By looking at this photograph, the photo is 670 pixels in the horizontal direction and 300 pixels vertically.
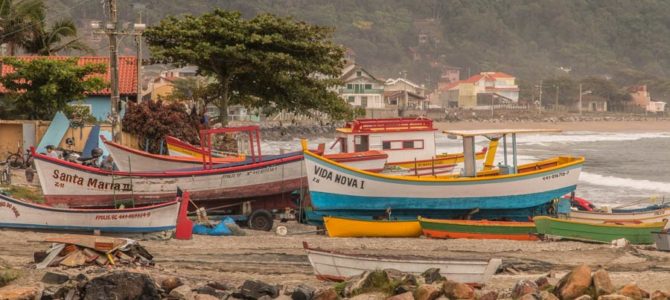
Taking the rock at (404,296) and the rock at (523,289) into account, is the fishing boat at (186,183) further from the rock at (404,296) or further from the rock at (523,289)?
the rock at (523,289)

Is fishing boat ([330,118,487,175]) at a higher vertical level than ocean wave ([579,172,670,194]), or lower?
higher

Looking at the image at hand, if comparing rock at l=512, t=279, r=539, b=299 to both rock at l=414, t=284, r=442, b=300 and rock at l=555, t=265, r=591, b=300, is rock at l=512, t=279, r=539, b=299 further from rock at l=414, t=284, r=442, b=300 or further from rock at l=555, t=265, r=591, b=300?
rock at l=414, t=284, r=442, b=300

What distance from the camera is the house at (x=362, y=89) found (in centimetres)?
11475

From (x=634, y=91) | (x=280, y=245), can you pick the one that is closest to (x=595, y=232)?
(x=280, y=245)

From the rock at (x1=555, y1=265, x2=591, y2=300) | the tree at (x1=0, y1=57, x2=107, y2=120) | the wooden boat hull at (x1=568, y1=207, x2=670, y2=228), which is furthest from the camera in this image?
the tree at (x1=0, y1=57, x2=107, y2=120)

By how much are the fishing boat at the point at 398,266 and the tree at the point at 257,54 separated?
65.9 ft

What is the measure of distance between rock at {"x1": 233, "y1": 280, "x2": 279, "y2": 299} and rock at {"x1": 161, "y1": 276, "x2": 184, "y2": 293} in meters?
1.01

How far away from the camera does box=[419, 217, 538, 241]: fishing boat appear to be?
78.0 feet

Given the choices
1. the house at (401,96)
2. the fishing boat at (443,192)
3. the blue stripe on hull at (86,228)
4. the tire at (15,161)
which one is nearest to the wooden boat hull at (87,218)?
the blue stripe on hull at (86,228)

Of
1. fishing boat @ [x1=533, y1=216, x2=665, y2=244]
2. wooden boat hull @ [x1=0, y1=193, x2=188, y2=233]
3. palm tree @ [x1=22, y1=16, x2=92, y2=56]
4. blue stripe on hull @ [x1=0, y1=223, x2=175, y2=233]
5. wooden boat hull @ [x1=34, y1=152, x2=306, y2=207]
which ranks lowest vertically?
fishing boat @ [x1=533, y1=216, x2=665, y2=244]

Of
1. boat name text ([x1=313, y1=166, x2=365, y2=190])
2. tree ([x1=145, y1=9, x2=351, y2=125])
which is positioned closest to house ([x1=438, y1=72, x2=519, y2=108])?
tree ([x1=145, y1=9, x2=351, y2=125])

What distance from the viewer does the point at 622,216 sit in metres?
25.5

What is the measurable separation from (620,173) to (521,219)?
89.0 feet

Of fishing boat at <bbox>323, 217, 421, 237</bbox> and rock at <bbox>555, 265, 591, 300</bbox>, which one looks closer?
rock at <bbox>555, 265, 591, 300</bbox>
